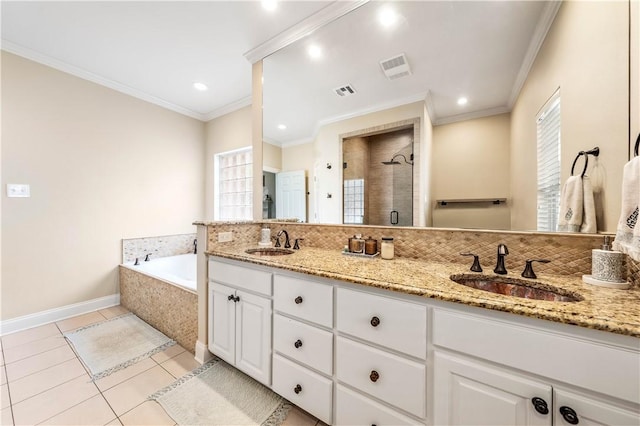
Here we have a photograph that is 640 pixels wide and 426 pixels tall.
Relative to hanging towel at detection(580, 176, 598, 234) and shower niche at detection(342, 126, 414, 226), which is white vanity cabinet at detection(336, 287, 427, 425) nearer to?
shower niche at detection(342, 126, 414, 226)

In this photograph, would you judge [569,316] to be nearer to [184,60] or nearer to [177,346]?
[177,346]

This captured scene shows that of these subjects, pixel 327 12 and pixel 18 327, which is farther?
pixel 18 327

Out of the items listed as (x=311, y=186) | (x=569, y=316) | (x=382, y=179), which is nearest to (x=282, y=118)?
(x=311, y=186)

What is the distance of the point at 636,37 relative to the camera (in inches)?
35.5

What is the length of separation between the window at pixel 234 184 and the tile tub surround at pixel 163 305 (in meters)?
1.40

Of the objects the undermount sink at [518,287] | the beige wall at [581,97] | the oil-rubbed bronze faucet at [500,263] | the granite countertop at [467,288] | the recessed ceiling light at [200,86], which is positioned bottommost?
the undermount sink at [518,287]

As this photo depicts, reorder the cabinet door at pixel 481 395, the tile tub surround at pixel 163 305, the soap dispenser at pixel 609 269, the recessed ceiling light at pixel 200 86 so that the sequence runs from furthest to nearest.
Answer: the recessed ceiling light at pixel 200 86 < the tile tub surround at pixel 163 305 < the soap dispenser at pixel 609 269 < the cabinet door at pixel 481 395

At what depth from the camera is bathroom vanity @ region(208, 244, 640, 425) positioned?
655 mm

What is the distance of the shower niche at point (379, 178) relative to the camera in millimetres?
1498

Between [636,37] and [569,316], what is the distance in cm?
116

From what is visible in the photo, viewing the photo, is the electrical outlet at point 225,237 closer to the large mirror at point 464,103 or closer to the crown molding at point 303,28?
the large mirror at point 464,103

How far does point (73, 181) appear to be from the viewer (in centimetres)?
251

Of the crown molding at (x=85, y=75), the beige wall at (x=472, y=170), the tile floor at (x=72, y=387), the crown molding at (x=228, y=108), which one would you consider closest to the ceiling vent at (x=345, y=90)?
the beige wall at (x=472, y=170)

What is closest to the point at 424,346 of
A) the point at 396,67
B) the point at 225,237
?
the point at 225,237
